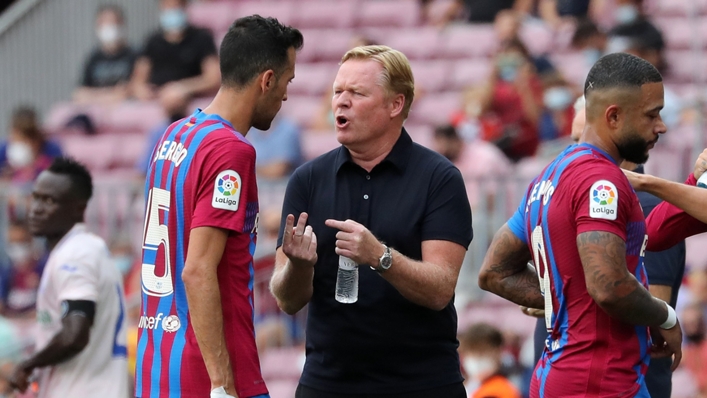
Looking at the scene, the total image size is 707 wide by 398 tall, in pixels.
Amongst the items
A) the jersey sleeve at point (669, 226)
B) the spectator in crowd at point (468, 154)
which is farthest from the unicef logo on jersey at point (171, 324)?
the spectator in crowd at point (468, 154)

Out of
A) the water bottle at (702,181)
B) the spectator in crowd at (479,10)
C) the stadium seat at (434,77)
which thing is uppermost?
the spectator in crowd at (479,10)

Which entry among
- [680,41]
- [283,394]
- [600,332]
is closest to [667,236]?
[600,332]

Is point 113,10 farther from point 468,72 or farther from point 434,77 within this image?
point 468,72

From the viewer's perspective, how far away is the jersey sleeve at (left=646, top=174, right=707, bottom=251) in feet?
14.1

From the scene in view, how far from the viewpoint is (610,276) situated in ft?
12.3

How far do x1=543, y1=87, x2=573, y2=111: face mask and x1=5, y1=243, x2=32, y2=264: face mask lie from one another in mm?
5177

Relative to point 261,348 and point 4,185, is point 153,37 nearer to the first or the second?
point 4,185


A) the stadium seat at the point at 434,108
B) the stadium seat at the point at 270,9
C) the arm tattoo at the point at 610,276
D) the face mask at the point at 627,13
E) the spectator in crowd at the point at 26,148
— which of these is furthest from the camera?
the stadium seat at the point at 270,9

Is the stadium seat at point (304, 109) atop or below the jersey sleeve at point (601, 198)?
atop

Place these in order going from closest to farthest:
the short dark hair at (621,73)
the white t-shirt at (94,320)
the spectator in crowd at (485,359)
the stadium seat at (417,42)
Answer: the short dark hair at (621,73) → the white t-shirt at (94,320) → the spectator in crowd at (485,359) → the stadium seat at (417,42)

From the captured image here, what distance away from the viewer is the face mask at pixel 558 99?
10.6m

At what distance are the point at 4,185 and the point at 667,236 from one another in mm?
8065

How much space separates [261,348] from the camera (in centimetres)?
955

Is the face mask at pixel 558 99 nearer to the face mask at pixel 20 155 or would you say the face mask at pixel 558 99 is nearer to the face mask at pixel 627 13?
the face mask at pixel 627 13
